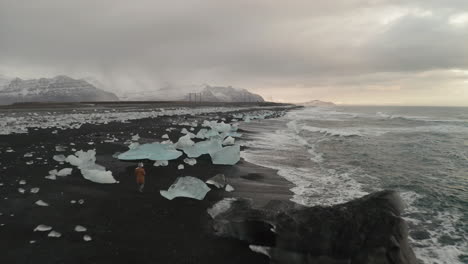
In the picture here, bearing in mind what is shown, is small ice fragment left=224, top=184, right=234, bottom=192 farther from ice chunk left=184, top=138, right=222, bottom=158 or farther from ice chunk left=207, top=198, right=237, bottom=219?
ice chunk left=184, top=138, right=222, bottom=158

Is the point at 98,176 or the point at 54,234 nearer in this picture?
the point at 54,234

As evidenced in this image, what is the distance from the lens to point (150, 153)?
1061 centimetres

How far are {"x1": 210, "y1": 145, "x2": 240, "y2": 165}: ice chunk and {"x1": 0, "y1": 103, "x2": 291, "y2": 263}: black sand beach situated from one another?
104 cm

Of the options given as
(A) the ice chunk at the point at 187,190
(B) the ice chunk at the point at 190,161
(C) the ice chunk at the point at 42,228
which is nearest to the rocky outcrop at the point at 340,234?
(A) the ice chunk at the point at 187,190

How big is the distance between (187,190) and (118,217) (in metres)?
1.75

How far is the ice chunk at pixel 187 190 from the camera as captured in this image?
22.8 feet

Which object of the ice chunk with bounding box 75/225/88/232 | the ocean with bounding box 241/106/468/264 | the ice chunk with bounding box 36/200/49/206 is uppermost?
the ice chunk with bounding box 36/200/49/206

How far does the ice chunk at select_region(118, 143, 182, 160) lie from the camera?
10.5 metres

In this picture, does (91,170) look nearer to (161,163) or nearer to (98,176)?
(98,176)

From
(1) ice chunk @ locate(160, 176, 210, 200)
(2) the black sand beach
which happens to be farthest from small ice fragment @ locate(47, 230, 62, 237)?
(1) ice chunk @ locate(160, 176, 210, 200)

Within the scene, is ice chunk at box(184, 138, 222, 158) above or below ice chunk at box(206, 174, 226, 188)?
above

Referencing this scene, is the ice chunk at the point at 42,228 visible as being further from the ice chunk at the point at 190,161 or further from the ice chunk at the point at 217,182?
the ice chunk at the point at 190,161

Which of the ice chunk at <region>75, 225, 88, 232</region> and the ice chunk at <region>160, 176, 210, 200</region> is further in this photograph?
the ice chunk at <region>160, 176, 210, 200</region>

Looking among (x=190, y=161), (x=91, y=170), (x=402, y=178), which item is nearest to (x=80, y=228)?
(x=91, y=170)
